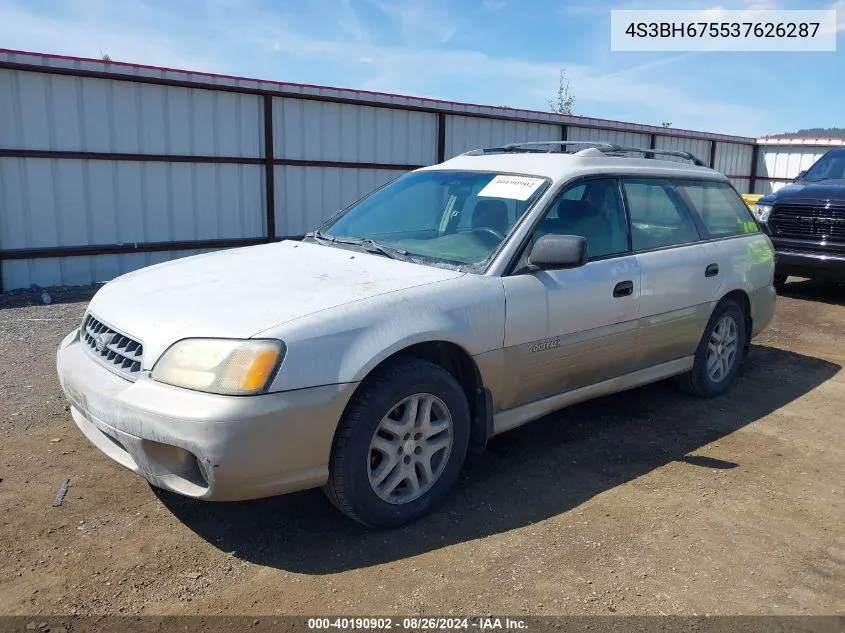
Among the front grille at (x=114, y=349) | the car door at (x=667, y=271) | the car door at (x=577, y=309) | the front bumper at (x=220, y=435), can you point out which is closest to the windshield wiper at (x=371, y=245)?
the car door at (x=577, y=309)

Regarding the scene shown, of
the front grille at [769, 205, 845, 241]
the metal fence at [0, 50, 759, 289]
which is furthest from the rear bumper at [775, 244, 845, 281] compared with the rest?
the metal fence at [0, 50, 759, 289]

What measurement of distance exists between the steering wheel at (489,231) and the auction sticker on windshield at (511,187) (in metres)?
0.23

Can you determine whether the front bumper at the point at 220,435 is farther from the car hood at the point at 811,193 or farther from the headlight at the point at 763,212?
the headlight at the point at 763,212

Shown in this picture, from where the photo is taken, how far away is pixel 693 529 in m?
3.35

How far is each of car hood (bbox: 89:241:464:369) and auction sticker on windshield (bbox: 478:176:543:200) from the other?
717 mm

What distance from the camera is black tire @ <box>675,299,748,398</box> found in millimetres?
5059

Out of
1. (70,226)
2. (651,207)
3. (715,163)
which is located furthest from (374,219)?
(715,163)

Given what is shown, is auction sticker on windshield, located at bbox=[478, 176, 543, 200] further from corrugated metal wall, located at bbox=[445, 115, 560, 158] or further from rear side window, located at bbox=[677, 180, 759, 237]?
corrugated metal wall, located at bbox=[445, 115, 560, 158]

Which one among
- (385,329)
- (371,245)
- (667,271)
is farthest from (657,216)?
(385,329)

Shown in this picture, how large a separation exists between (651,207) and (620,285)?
0.78m

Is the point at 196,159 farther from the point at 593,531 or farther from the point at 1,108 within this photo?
the point at 593,531

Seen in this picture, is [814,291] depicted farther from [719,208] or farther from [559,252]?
[559,252]

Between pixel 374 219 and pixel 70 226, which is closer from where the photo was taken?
pixel 374 219

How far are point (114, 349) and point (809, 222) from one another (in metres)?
8.78
